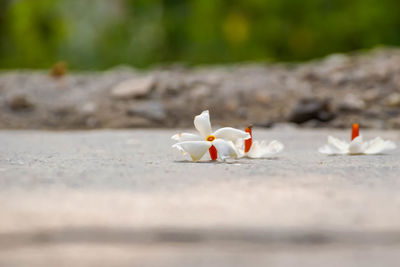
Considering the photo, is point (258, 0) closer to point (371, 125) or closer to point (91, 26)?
point (91, 26)

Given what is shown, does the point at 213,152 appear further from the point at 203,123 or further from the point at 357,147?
the point at 357,147

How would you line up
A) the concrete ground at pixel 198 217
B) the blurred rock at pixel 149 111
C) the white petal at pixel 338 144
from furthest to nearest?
the blurred rock at pixel 149 111 < the white petal at pixel 338 144 < the concrete ground at pixel 198 217

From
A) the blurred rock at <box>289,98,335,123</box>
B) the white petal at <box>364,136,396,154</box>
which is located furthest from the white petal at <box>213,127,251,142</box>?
the blurred rock at <box>289,98,335,123</box>

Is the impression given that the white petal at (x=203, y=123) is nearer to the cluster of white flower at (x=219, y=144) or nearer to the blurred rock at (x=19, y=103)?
the cluster of white flower at (x=219, y=144)

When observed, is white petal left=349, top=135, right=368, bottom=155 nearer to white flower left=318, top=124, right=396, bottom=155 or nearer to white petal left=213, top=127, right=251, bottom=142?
white flower left=318, top=124, right=396, bottom=155

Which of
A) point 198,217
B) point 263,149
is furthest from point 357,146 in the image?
point 198,217

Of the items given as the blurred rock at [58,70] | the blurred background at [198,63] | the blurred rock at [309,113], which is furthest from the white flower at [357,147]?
the blurred rock at [58,70]
